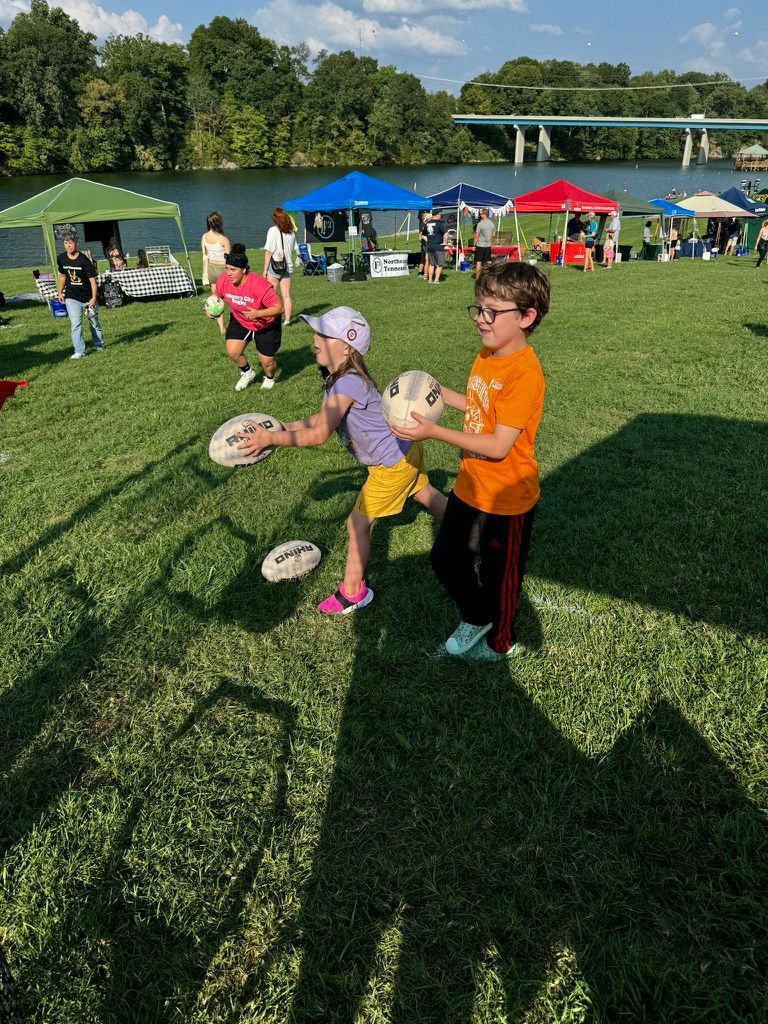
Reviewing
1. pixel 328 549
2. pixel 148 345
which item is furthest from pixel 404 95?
pixel 328 549

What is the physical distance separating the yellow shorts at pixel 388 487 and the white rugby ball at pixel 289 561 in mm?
820

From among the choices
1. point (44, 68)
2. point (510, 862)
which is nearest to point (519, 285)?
point (510, 862)

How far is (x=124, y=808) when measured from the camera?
2836mm

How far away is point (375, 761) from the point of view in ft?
9.93

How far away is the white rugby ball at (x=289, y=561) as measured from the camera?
14.3 ft

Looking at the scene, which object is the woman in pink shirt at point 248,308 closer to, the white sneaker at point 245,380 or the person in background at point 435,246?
the white sneaker at point 245,380

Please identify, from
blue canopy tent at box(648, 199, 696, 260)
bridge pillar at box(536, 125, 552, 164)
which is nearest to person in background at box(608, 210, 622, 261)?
blue canopy tent at box(648, 199, 696, 260)

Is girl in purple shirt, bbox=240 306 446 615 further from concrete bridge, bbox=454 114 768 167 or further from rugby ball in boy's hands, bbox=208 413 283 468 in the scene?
concrete bridge, bbox=454 114 768 167

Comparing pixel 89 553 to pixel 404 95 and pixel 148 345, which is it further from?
pixel 404 95

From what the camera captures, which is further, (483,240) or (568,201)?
(568,201)

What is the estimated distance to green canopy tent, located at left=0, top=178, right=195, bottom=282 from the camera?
14844 millimetres

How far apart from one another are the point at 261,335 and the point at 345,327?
16.8 feet

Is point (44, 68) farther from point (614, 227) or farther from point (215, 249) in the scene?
point (215, 249)

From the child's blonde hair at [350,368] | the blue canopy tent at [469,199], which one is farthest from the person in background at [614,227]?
the child's blonde hair at [350,368]
